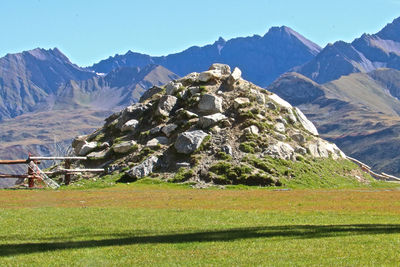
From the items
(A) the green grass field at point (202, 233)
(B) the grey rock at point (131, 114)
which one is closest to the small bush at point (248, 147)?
(B) the grey rock at point (131, 114)

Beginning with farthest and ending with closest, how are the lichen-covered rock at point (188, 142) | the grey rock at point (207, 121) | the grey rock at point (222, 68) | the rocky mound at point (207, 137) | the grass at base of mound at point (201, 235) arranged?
the grey rock at point (222, 68) → the grey rock at point (207, 121) → the lichen-covered rock at point (188, 142) → the rocky mound at point (207, 137) → the grass at base of mound at point (201, 235)

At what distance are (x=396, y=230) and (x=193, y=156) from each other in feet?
147

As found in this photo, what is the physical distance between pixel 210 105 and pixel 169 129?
7646mm

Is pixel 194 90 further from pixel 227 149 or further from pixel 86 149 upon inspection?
pixel 86 149

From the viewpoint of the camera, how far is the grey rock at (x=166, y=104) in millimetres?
81856

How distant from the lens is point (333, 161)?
266 ft

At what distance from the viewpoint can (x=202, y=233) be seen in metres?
26.2

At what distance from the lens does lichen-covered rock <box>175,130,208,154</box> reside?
7131 centimetres

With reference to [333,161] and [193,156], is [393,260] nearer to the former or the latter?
[193,156]

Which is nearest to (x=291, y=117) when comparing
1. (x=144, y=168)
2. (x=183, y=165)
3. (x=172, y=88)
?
(x=172, y=88)

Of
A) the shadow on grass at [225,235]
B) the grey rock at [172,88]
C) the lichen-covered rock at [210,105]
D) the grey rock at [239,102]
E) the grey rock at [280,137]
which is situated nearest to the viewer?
the shadow on grass at [225,235]

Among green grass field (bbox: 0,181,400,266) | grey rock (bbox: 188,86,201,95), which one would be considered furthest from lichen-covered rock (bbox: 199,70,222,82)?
green grass field (bbox: 0,181,400,266)

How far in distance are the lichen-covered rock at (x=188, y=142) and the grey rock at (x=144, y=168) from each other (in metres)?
3.88

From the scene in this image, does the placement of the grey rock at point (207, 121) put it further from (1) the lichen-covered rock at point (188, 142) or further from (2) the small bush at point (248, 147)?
(2) the small bush at point (248, 147)
